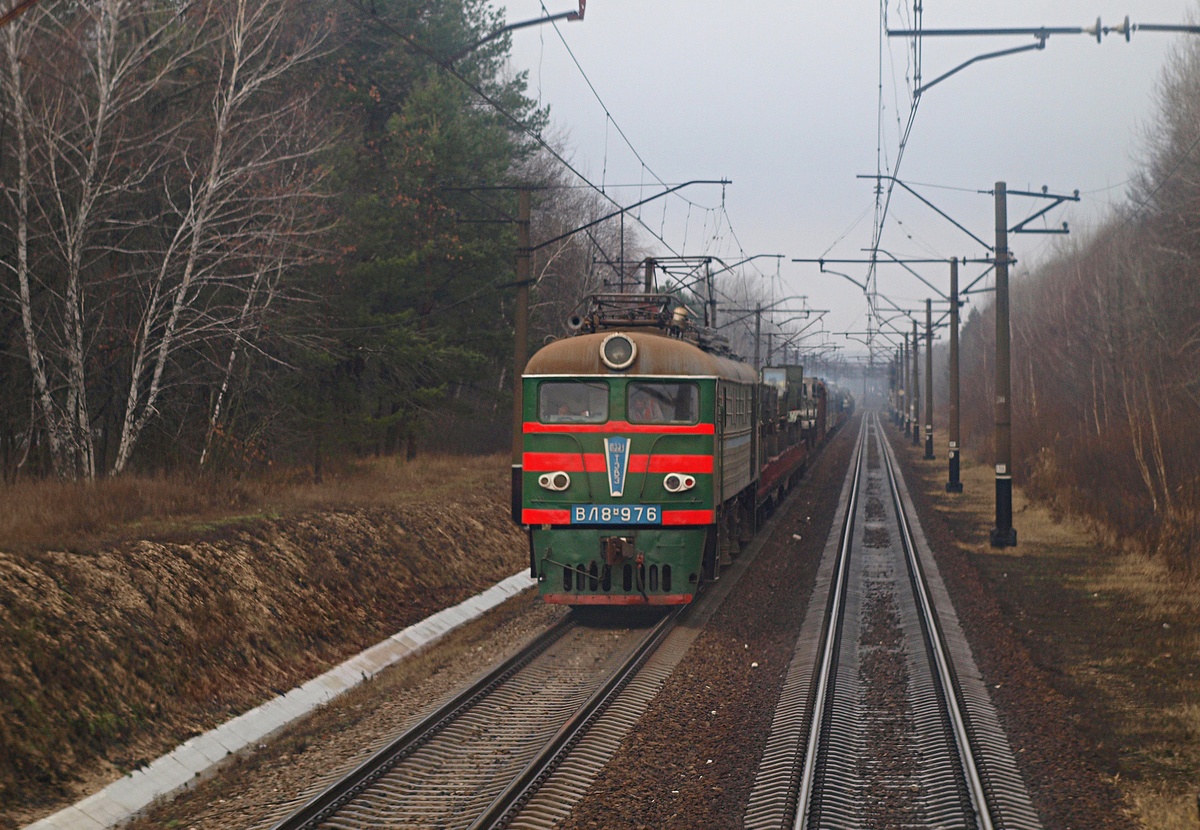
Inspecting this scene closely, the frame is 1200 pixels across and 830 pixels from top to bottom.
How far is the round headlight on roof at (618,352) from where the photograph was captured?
12766 mm

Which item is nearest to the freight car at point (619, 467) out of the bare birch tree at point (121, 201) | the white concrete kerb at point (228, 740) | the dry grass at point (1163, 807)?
the white concrete kerb at point (228, 740)

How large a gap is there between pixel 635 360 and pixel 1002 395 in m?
9.25

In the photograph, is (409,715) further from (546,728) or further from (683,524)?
(683,524)

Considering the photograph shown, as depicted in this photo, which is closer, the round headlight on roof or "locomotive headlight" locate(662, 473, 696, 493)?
"locomotive headlight" locate(662, 473, 696, 493)

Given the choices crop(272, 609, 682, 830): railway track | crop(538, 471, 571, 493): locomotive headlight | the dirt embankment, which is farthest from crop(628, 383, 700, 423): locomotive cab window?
the dirt embankment

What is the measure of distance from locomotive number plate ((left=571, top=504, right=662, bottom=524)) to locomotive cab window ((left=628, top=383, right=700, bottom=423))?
1.03m

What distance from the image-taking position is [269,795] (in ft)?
24.4

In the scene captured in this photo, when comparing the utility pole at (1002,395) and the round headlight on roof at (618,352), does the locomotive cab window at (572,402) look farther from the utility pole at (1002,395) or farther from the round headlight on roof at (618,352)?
the utility pole at (1002,395)

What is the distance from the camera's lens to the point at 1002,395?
19.2 m

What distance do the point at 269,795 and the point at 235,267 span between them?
11851 millimetres

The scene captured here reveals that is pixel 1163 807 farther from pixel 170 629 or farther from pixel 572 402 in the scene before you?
pixel 170 629

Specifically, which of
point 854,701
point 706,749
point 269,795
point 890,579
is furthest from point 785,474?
point 269,795

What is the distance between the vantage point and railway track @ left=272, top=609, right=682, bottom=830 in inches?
278

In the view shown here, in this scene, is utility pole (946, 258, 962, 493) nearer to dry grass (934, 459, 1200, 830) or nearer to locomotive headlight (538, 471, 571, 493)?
dry grass (934, 459, 1200, 830)
